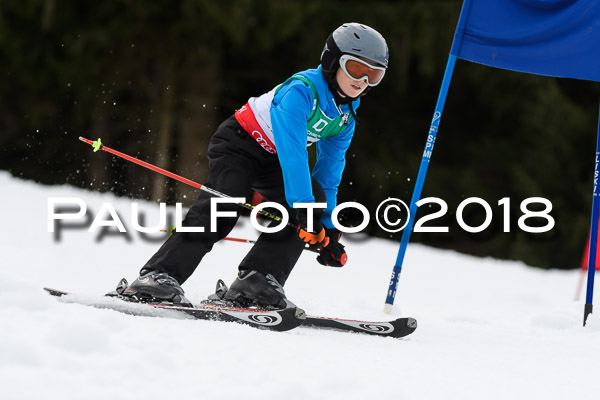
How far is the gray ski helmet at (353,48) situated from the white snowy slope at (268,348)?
1.32m

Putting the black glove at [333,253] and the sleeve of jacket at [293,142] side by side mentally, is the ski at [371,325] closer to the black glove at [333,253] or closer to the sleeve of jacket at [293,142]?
the black glove at [333,253]

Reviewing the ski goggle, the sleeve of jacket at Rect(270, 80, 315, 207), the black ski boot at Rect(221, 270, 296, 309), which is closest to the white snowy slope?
the black ski boot at Rect(221, 270, 296, 309)

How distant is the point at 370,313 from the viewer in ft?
15.1

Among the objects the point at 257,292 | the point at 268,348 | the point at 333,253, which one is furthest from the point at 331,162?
the point at 268,348

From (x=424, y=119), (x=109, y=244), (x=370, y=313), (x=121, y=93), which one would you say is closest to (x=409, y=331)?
(x=370, y=313)

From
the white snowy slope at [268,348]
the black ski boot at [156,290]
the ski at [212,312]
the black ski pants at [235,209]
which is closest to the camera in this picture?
the white snowy slope at [268,348]

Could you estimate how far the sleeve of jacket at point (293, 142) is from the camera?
140 inches

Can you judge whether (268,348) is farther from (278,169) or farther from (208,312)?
(278,169)

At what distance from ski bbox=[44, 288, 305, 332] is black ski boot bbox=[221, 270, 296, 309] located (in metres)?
0.18

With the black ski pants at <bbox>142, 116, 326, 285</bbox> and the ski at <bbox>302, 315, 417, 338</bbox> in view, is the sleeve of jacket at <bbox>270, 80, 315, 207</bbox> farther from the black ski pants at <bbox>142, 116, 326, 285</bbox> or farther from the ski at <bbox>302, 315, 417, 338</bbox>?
the ski at <bbox>302, 315, 417, 338</bbox>

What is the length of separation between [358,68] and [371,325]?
1285 mm

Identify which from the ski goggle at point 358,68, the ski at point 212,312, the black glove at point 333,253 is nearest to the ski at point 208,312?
the ski at point 212,312

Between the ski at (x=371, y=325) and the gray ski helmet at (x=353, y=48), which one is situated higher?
the gray ski helmet at (x=353, y=48)

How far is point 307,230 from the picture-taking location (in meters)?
3.64
